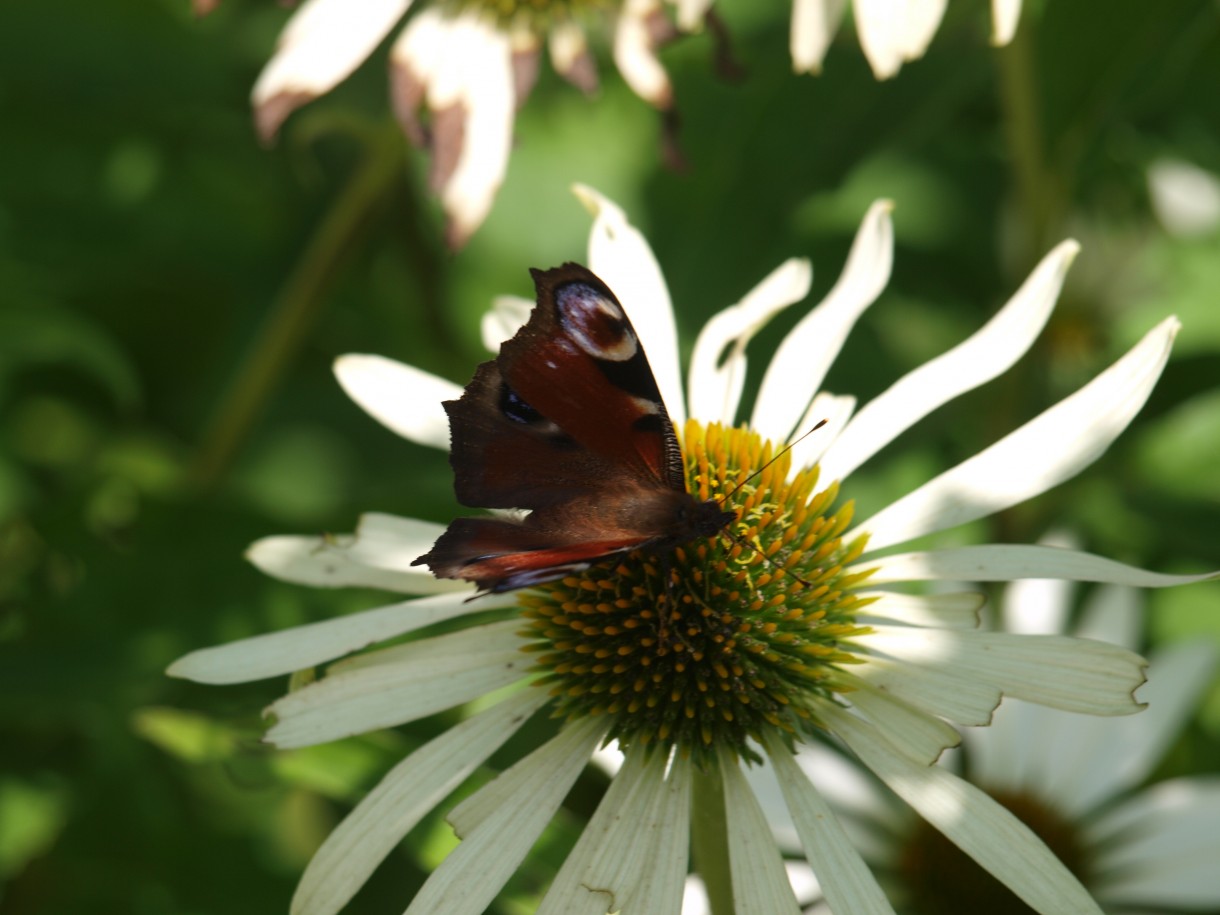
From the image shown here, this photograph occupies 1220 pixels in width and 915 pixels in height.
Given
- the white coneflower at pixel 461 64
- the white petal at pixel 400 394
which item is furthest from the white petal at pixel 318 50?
the white petal at pixel 400 394

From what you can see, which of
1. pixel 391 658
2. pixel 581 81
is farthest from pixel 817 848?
pixel 581 81

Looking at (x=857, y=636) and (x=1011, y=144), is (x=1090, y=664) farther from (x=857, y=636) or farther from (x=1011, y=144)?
(x=1011, y=144)

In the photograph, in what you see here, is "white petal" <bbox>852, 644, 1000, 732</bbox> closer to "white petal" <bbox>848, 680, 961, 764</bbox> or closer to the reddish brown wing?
"white petal" <bbox>848, 680, 961, 764</bbox>

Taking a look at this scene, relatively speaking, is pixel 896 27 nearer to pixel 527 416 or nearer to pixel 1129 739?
pixel 527 416

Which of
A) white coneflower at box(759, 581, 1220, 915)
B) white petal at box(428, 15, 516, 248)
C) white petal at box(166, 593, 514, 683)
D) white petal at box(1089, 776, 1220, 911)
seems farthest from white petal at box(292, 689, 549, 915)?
white petal at box(1089, 776, 1220, 911)

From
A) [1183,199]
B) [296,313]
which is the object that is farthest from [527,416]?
[1183,199]

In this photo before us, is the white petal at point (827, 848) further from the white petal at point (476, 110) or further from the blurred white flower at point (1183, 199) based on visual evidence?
the blurred white flower at point (1183, 199)
